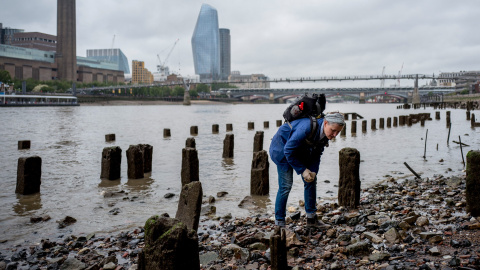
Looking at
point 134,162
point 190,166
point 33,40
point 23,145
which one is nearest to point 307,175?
point 190,166

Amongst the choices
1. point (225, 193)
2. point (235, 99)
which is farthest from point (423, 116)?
point (235, 99)

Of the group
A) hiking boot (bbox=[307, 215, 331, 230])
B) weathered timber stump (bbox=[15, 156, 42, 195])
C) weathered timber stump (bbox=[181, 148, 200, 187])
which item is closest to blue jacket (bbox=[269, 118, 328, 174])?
hiking boot (bbox=[307, 215, 331, 230])

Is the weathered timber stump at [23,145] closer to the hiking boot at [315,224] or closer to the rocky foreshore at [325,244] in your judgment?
the rocky foreshore at [325,244]

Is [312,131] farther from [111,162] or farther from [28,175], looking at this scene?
[111,162]

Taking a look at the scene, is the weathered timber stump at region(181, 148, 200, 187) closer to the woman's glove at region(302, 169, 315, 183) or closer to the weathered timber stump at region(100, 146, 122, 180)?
the weathered timber stump at region(100, 146, 122, 180)

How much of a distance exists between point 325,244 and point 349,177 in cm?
240

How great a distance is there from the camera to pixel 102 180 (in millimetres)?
12406

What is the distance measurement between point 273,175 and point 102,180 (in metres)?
5.29

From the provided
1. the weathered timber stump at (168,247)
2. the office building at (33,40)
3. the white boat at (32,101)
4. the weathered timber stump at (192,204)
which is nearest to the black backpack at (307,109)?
the weathered timber stump at (192,204)

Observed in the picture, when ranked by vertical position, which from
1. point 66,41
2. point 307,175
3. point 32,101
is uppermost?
point 66,41

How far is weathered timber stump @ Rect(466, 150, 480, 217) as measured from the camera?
22.1 ft

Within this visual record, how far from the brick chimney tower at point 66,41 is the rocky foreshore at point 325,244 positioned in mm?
183497

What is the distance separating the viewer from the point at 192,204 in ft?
21.6

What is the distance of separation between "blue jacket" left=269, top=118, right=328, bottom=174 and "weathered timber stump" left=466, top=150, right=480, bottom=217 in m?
2.66
